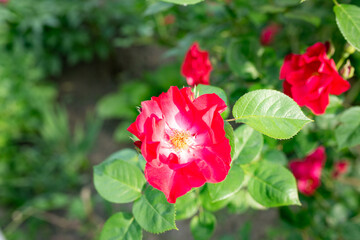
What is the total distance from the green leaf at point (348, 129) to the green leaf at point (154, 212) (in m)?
0.36

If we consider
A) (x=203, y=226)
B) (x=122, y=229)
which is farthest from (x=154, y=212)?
(x=203, y=226)

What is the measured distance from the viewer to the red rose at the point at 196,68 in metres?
0.72

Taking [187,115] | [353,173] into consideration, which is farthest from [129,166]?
[353,173]

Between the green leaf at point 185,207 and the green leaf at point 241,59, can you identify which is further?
the green leaf at point 241,59

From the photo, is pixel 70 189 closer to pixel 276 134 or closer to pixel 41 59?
pixel 41 59

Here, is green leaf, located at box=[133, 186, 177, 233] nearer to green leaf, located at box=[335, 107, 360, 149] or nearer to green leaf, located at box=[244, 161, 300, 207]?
green leaf, located at box=[244, 161, 300, 207]

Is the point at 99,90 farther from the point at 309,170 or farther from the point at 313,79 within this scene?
the point at 313,79

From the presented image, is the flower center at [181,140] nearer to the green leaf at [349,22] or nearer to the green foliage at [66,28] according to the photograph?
the green leaf at [349,22]

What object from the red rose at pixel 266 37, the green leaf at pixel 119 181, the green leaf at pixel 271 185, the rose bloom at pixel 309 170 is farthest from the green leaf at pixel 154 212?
the red rose at pixel 266 37

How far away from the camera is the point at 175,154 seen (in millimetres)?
506

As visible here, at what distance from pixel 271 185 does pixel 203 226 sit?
19cm

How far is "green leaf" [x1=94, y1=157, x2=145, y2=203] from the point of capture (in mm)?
591

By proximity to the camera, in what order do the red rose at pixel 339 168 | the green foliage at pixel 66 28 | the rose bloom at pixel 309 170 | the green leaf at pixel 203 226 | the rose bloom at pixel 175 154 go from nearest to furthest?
1. the rose bloom at pixel 175 154
2. the green leaf at pixel 203 226
3. the rose bloom at pixel 309 170
4. the red rose at pixel 339 168
5. the green foliage at pixel 66 28

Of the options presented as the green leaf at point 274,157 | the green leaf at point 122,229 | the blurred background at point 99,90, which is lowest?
the blurred background at point 99,90
